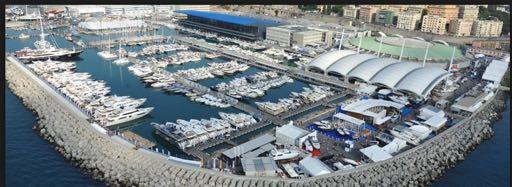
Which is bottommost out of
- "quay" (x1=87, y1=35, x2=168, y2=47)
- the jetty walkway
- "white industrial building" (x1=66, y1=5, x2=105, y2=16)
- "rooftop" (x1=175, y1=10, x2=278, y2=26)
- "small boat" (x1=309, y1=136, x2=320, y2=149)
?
"small boat" (x1=309, y1=136, x2=320, y2=149)

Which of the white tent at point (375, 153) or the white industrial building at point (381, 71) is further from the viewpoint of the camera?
the white industrial building at point (381, 71)

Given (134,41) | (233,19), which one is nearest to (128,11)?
(134,41)

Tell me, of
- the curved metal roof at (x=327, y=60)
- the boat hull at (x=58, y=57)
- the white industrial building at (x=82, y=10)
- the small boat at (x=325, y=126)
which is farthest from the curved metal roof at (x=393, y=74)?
the white industrial building at (x=82, y=10)

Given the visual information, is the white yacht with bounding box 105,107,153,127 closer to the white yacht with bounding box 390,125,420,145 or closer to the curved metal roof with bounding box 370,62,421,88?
the white yacht with bounding box 390,125,420,145

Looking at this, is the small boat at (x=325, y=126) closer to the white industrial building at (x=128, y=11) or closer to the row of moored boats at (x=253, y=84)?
the row of moored boats at (x=253, y=84)

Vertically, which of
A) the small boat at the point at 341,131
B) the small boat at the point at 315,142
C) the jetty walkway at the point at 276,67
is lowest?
the small boat at the point at 315,142

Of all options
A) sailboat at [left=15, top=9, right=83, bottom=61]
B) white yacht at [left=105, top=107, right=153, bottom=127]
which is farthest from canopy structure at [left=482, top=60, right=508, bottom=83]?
sailboat at [left=15, top=9, right=83, bottom=61]
